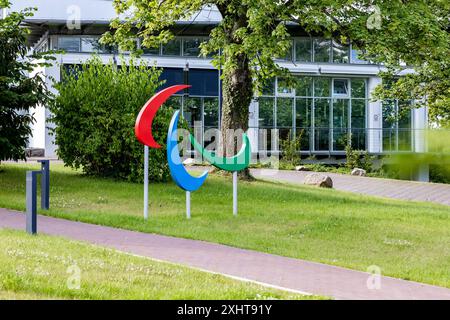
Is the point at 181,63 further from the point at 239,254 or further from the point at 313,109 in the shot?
the point at 239,254

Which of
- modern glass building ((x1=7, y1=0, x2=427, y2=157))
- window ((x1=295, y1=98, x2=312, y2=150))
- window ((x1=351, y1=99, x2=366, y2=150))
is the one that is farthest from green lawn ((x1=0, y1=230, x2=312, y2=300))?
window ((x1=351, y1=99, x2=366, y2=150))

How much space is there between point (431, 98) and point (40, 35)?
64.5 feet

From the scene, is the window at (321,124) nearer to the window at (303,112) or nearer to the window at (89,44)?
the window at (303,112)

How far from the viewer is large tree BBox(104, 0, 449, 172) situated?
52.4 ft

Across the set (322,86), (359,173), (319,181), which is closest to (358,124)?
(322,86)

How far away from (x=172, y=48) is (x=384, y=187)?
14.8 metres

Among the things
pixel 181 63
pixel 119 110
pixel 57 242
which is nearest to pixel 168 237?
pixel 57 242

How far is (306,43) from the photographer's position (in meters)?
35.9

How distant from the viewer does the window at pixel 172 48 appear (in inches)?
1346

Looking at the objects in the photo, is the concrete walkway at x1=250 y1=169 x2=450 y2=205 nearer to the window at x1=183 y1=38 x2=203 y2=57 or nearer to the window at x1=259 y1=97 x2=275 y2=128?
the window at x1=259 y1=97 x2=275 y2=128

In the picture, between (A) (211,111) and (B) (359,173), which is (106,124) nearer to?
(B) (359,173)

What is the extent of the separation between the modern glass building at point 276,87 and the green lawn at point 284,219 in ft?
49.4

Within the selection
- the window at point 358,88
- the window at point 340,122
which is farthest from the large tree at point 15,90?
the window at point 358,88

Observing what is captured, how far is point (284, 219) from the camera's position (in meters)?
13.2
